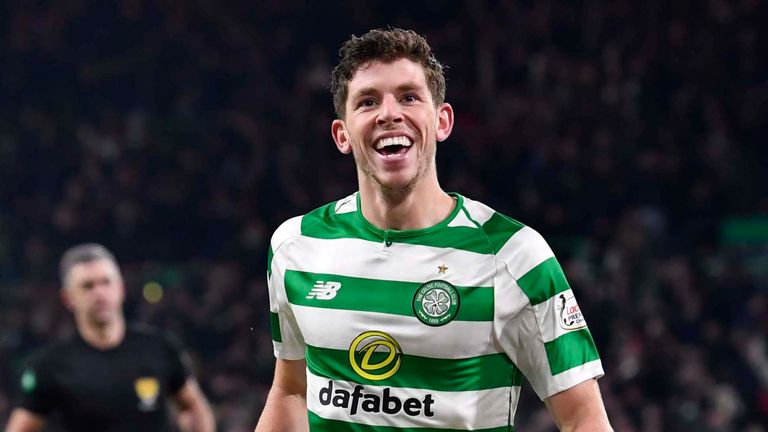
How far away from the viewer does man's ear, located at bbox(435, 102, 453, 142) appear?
9.36 feet

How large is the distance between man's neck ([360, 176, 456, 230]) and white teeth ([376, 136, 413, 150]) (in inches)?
5.2

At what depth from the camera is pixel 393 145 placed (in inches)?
107

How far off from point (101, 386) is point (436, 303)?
2.87 metres

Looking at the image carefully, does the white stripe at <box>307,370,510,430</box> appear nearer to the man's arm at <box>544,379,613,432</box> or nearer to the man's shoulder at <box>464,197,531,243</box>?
the man's arm at <box>544,379,613,432</box>

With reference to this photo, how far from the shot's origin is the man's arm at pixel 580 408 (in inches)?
102

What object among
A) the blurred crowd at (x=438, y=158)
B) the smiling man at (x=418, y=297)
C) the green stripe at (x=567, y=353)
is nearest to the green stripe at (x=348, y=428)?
the smiling man at (x=418, y=297)

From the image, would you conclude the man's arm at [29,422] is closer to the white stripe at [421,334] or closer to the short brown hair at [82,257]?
the short brown hair at [82,257]

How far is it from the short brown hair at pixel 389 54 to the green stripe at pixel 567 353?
67 centimetres

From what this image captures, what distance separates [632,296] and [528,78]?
3.72m

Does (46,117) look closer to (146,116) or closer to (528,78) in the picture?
(146,116)

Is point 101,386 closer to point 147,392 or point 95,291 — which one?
point 147,392

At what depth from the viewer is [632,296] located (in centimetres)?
998

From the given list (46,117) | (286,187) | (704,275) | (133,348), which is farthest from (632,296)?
(46,117)

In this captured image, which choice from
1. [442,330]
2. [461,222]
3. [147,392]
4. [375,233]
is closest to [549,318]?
[442,330]
